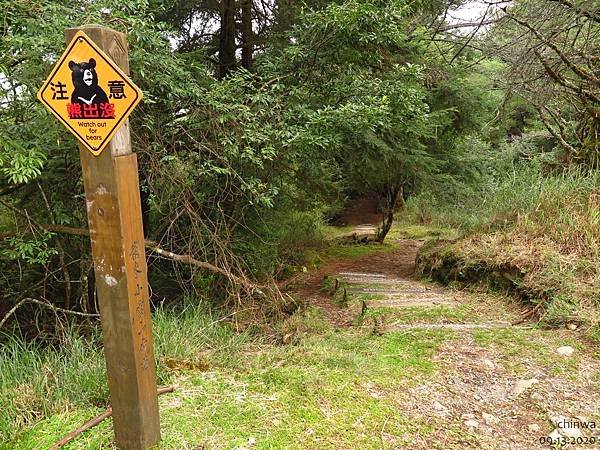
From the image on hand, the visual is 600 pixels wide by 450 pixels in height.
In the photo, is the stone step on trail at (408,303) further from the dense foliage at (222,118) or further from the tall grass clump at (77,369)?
the tall grass clump at (77,369)

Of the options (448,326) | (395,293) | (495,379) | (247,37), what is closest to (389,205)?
(395,293)

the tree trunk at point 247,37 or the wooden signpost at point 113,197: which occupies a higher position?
the tree trunk at point 247,37

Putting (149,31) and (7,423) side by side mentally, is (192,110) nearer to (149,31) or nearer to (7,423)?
(149,31)

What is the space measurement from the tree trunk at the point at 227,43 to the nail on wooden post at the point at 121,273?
414 centimetres

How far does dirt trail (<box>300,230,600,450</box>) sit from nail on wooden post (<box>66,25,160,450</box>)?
138 centimetres

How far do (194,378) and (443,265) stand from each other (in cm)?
412

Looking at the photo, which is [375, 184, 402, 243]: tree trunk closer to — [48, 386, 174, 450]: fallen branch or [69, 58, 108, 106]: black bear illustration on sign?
[48, 386, 174, 450]: fallen branch

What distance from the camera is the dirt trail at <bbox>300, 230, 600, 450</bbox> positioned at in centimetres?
224

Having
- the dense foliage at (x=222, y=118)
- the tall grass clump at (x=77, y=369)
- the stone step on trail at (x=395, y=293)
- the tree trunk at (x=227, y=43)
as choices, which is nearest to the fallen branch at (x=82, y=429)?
the tall grass clump at (x=77, y=369)

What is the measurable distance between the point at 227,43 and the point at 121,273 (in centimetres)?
479

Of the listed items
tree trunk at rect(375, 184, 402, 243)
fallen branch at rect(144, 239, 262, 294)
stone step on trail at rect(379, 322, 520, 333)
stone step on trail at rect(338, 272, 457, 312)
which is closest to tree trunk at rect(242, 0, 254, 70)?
fallen branch at rect(144, 239, 262, 294)

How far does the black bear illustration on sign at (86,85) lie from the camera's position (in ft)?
5.57

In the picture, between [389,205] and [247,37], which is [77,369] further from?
[389,205]

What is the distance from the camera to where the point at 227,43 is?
5.75 m
